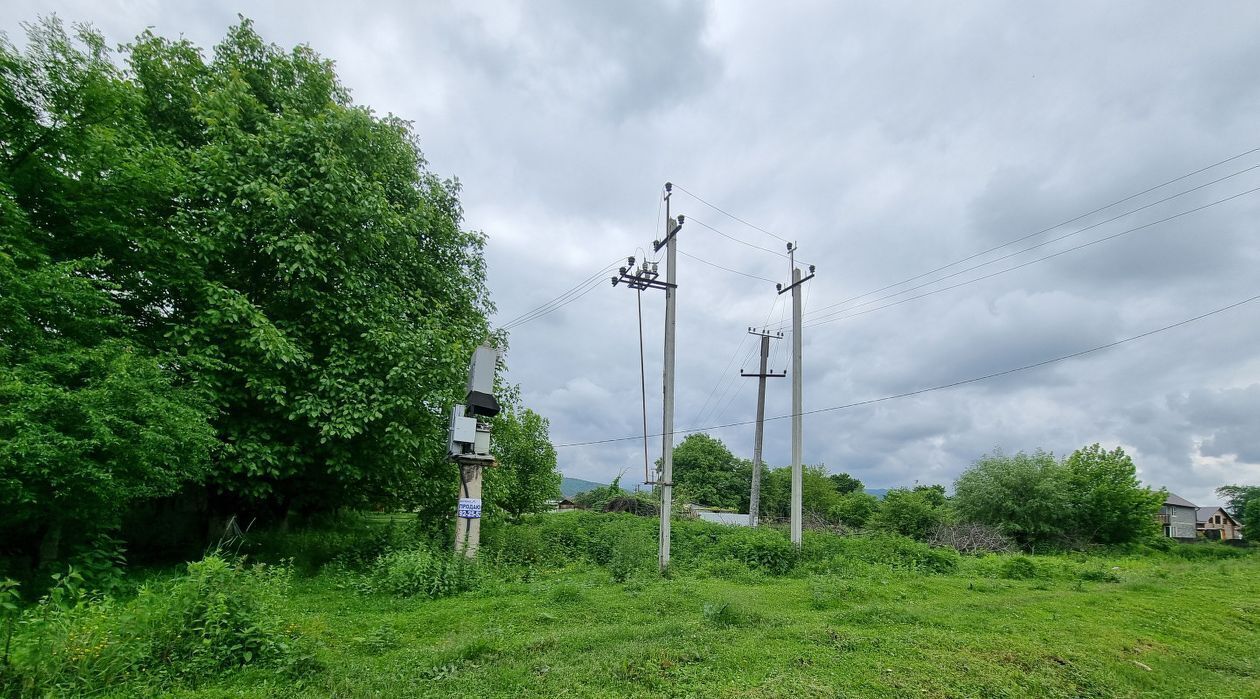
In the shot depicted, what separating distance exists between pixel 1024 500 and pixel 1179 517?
4910cm

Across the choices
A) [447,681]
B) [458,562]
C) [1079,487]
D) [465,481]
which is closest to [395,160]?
[465,481]

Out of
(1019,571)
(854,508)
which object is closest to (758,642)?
(1019,571)

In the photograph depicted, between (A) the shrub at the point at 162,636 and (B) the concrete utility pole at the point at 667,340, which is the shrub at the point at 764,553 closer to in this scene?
(B) the concrete utility pole at the point at 667,340

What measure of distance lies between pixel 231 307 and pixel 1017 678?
11401mm

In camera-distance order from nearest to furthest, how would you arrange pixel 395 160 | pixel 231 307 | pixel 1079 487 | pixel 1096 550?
pixel 231 307
pixel 395 160
pixel 1096 550
pixel 1079 487

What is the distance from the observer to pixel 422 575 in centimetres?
881

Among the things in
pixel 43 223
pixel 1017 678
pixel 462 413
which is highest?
pixel 43 223

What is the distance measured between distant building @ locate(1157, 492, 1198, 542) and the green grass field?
6208 centimetres

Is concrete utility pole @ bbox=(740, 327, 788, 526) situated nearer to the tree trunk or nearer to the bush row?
the bush row

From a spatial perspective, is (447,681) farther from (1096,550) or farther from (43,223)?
(1096,550)

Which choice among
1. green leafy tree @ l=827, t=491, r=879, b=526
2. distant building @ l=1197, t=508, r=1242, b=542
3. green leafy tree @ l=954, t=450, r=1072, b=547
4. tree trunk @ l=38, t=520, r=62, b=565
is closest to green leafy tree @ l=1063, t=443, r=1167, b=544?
green leafy tree @ l=954, t=450, r=1072, b=547

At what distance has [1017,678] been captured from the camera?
18.6ft

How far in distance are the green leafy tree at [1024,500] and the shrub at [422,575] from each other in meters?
25.5

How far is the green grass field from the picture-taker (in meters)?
5.14
